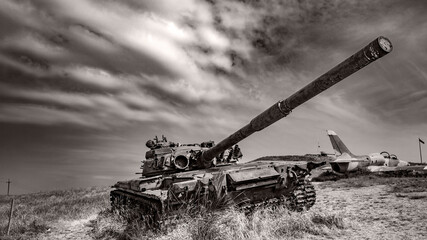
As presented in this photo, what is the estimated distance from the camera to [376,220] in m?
7.07

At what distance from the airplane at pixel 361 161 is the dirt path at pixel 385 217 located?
8.54 m

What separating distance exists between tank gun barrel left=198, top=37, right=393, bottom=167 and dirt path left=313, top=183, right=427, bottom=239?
275 centimetres

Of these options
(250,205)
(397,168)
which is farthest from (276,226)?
(397,168)

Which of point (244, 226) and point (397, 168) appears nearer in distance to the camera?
point (244, 226)

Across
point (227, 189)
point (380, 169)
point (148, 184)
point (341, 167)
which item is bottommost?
point (227, 189)

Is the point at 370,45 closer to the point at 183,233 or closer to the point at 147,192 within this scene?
the point at 183,233

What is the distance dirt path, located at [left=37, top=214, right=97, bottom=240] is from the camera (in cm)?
815

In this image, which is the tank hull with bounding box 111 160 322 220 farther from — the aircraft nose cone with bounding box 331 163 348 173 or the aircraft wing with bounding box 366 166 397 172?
the aircraft wing with bounding box 366 166 397 172

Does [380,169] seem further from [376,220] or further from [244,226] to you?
[244,226]

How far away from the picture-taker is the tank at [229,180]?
589 centimetres

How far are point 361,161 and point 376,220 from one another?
1385 cm

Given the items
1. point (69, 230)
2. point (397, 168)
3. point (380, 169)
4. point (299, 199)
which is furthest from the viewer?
point (380, 169)

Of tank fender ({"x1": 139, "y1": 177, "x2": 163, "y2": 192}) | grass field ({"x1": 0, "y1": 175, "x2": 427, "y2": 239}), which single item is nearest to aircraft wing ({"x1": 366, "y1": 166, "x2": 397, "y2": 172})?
grass field ({"x1": 0, "y1": 175, "x2": 427, "y2": 239})

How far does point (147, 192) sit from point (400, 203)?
294 inches
